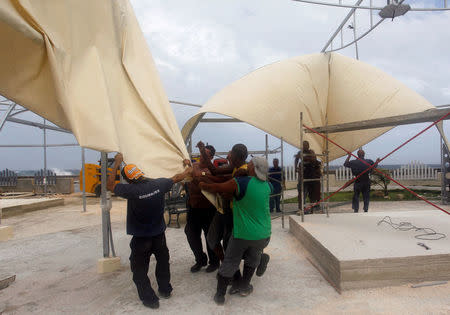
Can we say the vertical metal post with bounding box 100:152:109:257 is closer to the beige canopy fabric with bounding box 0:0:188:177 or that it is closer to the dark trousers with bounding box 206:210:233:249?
the beige canopy fabric with bounding box 0:0:188:177

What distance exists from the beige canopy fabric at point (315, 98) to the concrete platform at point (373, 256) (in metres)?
2.74

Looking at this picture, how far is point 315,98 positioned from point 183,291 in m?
5.66

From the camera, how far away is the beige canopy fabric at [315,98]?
262 inches

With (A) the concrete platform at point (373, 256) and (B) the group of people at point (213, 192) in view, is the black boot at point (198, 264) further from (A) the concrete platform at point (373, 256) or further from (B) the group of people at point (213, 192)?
(A) the concrete platform at point (373, 256)

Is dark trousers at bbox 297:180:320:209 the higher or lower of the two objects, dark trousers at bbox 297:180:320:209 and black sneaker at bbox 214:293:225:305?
the higher

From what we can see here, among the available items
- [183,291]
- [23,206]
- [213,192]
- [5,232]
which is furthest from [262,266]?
[23,206]

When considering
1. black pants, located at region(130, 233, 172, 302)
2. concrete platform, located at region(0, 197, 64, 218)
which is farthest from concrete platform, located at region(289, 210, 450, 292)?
concrete platform, located at region(0, 197, 64, 218)

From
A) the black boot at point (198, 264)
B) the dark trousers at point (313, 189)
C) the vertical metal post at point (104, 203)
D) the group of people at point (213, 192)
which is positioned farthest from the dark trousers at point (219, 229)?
the dark trousers at point (313, 189)

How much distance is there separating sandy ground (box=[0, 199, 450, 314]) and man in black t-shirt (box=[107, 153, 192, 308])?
12.0 inches

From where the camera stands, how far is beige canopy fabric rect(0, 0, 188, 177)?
217cm

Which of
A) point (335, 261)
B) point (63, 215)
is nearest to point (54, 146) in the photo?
point (63, 215)

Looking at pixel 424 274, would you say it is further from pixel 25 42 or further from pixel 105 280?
pixel 25 42

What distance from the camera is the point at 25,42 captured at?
2109mm

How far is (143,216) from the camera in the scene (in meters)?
3.12
